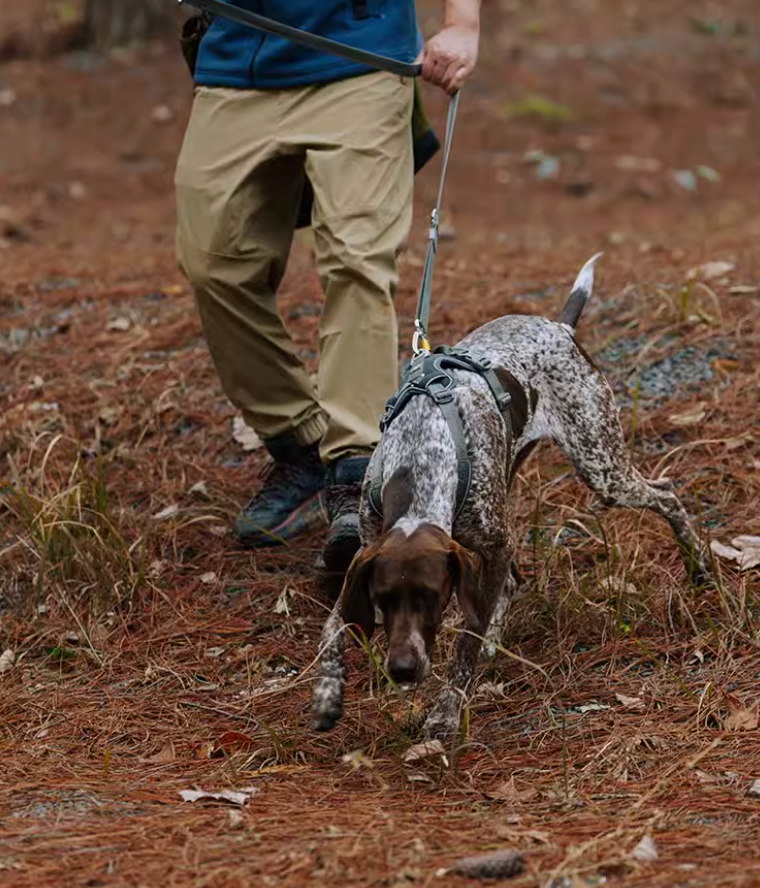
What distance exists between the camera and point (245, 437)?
5.82 meters

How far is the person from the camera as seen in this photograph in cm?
446

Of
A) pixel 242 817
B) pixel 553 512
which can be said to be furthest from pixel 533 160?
pixel 242 817

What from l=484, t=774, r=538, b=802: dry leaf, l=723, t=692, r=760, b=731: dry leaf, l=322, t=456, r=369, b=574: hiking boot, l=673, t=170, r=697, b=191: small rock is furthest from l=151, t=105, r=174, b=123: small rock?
l=484, t=774, r=538, b=802: dry leaf

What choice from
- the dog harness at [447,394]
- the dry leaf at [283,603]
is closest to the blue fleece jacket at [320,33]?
the dog harness at [447,394]

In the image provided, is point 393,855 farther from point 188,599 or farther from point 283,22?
point 283,22

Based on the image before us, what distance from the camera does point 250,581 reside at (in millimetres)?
4910

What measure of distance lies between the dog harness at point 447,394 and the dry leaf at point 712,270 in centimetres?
314

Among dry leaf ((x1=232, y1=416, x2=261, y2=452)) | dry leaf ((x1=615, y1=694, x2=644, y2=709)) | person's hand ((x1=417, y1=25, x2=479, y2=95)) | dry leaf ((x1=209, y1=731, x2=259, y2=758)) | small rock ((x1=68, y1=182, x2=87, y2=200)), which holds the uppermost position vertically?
person's hand ((x1=417, y1=25, x2=479, y2=95))

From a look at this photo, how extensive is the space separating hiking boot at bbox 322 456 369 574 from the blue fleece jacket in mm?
1304

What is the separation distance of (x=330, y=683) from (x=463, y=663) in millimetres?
389

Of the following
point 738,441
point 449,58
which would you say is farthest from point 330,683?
point 738,441

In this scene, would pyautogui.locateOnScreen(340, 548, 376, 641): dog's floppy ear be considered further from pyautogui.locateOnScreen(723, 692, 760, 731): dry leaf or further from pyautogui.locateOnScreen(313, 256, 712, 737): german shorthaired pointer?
pyautogui.locateOnScreen(723, 692, 760, 731): dry leaf

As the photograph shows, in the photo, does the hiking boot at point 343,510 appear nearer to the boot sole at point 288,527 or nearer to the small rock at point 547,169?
the boot sole at point 288,527

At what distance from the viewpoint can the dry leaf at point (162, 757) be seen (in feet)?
12.4
